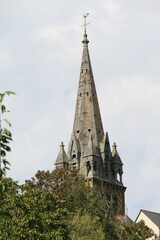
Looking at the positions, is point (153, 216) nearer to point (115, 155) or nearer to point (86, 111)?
point (115, 155)

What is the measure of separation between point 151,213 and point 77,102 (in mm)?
26779

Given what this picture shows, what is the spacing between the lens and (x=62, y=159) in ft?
387

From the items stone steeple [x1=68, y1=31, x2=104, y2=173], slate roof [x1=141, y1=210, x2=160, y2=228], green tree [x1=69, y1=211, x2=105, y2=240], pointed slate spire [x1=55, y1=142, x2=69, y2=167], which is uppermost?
stone steeple [x1=68, y1=31, x2=104, y2=173]

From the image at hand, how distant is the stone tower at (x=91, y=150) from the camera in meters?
116

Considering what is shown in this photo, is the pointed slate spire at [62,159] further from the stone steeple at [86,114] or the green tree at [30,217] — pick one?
the green tree at [30,217]

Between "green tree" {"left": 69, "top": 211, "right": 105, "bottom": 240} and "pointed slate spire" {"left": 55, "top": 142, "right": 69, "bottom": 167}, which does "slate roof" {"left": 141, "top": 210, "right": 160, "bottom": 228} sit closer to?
"pointed slate spire" {"left": 55, "top": 142, "right": 69, "bottom": 167}

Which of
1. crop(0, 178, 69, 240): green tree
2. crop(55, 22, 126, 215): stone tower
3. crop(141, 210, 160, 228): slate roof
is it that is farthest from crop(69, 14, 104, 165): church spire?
crop(0, 178, 69, 240): green tree

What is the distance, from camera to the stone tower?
116 meters

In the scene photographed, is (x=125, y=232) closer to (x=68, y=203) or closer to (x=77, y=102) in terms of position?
(x=68, y=203)

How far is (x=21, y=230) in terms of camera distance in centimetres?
4791

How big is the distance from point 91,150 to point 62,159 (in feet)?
13.0

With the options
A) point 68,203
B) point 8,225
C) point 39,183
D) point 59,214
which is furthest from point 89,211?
point 8,225

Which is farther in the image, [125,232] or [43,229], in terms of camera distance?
[125,232]

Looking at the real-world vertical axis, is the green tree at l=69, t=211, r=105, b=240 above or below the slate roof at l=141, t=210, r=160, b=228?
below
